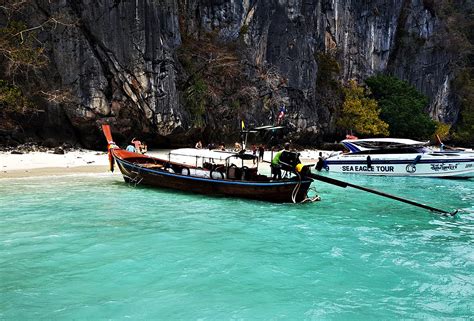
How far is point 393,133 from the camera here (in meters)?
41.1

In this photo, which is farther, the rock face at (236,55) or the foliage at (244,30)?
the foliage at (244,30)

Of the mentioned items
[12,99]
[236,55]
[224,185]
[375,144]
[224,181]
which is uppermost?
[236,55]

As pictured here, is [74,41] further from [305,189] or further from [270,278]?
[270,278]

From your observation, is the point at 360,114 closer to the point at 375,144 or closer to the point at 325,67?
the point at 325,67

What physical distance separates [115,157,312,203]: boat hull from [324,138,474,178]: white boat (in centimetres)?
925

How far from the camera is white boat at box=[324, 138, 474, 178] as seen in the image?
18.9m

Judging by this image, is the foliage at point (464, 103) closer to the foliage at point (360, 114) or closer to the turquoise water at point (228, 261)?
the foliage at point (360, 114)

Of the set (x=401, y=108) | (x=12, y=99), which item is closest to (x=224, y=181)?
(x=12, y=99)

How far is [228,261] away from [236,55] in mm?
26325

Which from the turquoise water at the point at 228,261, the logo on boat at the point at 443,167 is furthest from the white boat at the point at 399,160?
the turquoise water at the point at 228,261

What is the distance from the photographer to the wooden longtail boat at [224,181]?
11812 mm

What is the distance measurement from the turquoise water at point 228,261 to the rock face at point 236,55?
13655 millimetres

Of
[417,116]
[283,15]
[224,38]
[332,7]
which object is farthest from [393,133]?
[224,38]

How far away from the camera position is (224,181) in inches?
485
